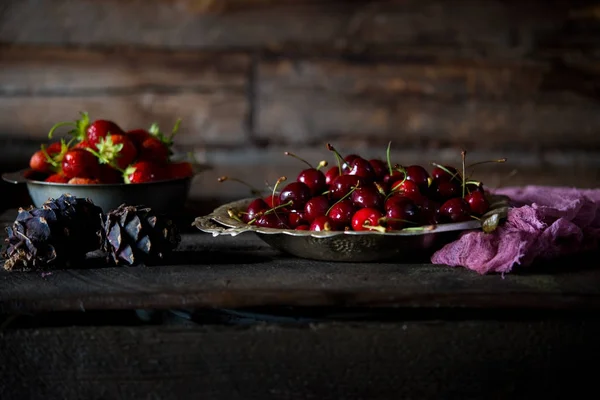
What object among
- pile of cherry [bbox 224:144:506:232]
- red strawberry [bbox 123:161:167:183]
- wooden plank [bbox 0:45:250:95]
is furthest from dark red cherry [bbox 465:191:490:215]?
wooden plank [bbox 0:45:250:95]

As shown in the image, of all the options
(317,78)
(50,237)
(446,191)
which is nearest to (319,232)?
(446,191)

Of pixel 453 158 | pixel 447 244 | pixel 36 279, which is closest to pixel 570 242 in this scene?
pixel 447 244

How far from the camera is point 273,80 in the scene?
2.43 metres

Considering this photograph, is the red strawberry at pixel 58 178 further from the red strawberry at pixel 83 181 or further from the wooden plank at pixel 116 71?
the wooden plank at pixel 116 71

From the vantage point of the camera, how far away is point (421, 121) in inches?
96.6

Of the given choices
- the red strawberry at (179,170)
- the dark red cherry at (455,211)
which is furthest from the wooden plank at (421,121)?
the dark red cherry at (455,211)

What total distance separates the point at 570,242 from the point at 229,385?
0.52 metres

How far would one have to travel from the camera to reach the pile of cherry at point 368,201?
942 mm

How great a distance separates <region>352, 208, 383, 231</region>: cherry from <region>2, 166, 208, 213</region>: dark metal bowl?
0.42 metres

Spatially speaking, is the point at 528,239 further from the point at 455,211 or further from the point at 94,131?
the point at 94,131

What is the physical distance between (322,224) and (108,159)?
1.51 feet

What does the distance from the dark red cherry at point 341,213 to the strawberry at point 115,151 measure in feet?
1.43

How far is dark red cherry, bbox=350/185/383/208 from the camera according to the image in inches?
38.4

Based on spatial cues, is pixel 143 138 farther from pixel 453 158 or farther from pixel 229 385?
pixel 453 158
